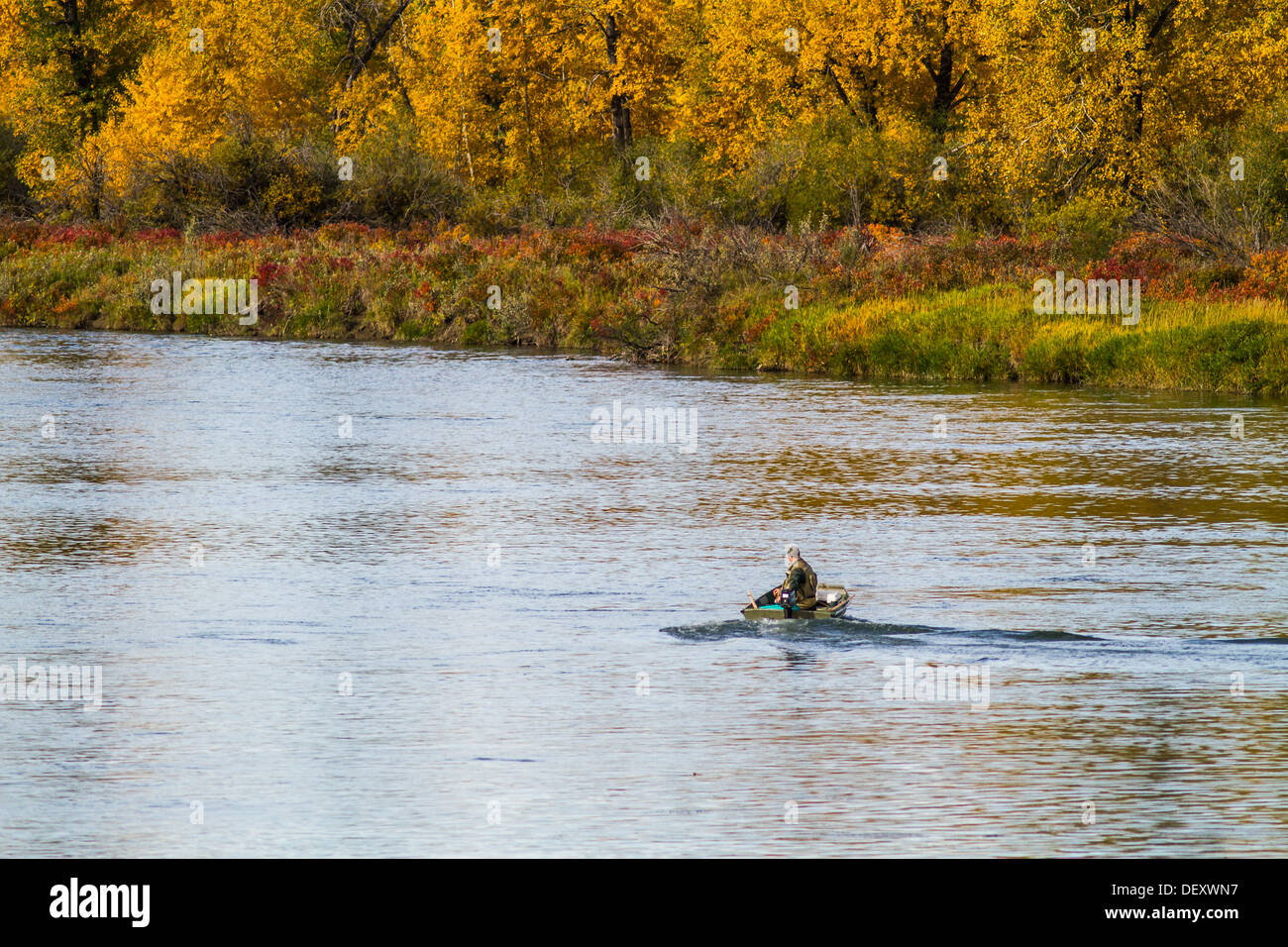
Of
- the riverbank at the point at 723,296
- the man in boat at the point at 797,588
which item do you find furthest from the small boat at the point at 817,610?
the riverbank at the point at 723,296

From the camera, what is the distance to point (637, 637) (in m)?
16.3

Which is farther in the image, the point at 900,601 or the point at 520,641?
the point at 900,601

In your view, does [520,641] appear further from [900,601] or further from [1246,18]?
[1246,18]

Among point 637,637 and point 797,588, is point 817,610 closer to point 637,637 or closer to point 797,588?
point 797,588

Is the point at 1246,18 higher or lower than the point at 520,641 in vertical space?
higher

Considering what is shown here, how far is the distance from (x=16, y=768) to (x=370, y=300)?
1652 inches

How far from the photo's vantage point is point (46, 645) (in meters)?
15.8

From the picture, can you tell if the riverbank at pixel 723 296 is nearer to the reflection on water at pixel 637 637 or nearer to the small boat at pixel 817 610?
the reflection on water at pixel 637 637

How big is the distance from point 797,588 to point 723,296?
29.2 m

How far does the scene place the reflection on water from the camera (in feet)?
36.7

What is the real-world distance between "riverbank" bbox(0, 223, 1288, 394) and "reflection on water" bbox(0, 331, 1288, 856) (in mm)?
6034

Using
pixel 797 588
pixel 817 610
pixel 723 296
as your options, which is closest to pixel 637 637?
pixel 797 588
